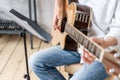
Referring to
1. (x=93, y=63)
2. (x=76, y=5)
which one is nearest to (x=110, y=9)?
(x=76, y=5)

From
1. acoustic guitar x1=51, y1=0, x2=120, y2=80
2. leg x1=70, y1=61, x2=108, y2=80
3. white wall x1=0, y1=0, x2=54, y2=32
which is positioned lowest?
white wall x1=0, y1=0, x2=54, y2=32

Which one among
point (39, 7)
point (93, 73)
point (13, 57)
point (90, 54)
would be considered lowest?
point (13, 57)

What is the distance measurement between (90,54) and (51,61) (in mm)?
380

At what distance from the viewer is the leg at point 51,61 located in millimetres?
1340

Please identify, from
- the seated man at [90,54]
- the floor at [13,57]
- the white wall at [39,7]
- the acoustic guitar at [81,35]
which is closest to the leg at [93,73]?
the seated man at [90,54]

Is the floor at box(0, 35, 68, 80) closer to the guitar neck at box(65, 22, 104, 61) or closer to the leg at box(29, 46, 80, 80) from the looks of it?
the leg at box(29, 46, 80, 80)

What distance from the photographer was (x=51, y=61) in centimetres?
135

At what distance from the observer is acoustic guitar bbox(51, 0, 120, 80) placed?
2.75ft

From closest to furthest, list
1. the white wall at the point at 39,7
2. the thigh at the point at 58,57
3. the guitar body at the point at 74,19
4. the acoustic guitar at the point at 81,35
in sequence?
1. the acoustic guitar at the point at 81,35
2. the guitar body at the point at 74,19
3. the thigh at the point at 58,57
4. the white wall at the point at 39,7

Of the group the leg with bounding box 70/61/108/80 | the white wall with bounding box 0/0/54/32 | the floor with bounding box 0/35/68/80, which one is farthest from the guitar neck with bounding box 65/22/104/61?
the white wall with bounding box 0/0/54/32

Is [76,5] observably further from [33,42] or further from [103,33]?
[33,42]

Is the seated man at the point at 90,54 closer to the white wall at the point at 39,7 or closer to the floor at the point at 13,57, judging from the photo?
the floor at the point at 13,57

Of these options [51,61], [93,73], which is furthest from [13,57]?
[93,73]

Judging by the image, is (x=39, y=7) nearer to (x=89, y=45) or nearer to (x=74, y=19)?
(x=74, y=19)
